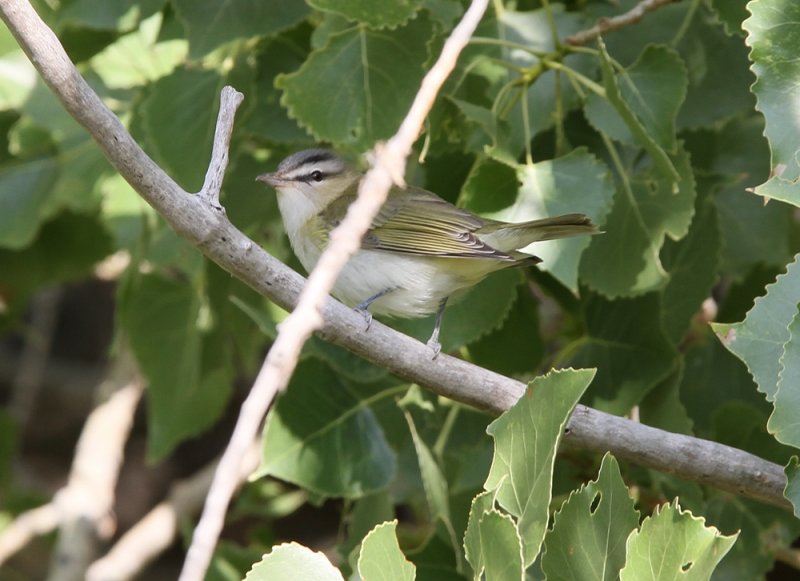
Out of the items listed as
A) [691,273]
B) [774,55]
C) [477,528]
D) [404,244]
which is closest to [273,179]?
[404,244]

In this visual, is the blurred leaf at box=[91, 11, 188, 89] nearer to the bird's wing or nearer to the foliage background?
the foliage background

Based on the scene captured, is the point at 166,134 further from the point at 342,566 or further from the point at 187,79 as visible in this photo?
the point at 342,566

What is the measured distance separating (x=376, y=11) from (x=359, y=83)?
0.75 feet

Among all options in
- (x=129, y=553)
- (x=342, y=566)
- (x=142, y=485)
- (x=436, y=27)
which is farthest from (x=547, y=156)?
(x=142, y=485)

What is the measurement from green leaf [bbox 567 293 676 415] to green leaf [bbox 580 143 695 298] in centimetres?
20

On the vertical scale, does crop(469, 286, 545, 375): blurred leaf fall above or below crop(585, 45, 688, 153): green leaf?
below

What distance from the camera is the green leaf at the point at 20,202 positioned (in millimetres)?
3234

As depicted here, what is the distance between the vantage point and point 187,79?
2.62 metres

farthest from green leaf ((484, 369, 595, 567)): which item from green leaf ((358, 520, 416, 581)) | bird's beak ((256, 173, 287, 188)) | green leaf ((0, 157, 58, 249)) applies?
green leaf ((0, 157, 58, 249))

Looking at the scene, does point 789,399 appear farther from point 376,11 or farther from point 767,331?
point 376,11

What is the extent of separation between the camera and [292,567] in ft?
5.06

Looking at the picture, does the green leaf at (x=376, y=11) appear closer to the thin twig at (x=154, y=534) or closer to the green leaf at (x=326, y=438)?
the green leaf at (x=326, y=438)

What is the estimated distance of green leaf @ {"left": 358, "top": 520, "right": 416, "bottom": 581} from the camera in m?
1.50

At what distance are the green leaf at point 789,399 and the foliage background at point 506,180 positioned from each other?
1.27ft
